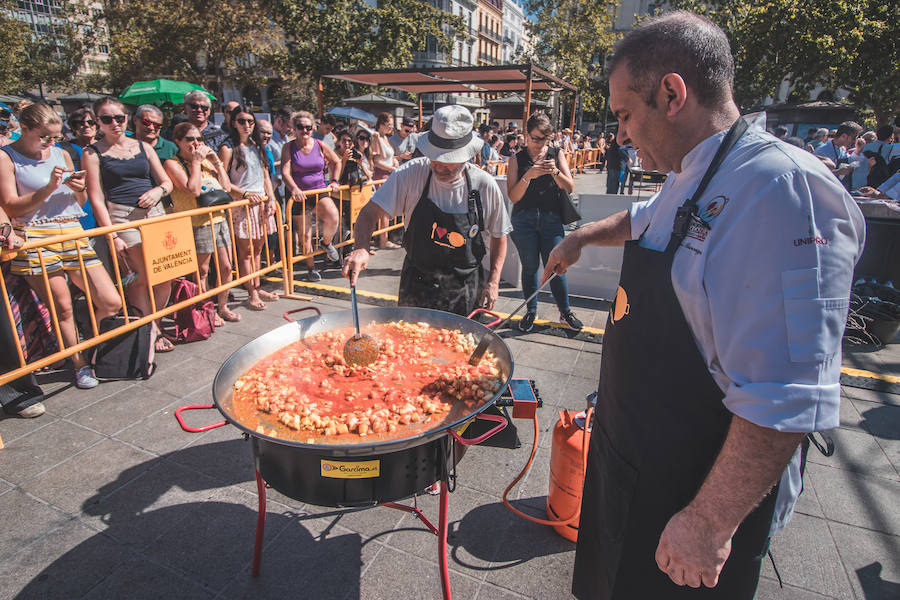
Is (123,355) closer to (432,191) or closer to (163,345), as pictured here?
(163,345)

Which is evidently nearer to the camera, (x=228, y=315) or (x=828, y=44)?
(x=228, y=315)

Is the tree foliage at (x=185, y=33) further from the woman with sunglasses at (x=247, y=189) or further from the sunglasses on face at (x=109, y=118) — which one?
the sunglasses on face at (x=109, y=118)

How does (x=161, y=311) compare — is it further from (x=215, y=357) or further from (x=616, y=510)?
(x=616, y=510)

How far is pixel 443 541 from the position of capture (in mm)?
2264

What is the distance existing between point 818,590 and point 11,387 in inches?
219

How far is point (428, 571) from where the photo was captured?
102 inches

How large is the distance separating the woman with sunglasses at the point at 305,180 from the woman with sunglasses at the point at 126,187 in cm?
206

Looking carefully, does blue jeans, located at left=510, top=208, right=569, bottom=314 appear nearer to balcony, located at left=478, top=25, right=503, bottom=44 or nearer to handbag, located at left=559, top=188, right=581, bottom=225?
handbag, located at left=559, top=188, right=581, bottom=225

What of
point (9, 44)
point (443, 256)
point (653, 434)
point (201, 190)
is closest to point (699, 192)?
point (653, 434)

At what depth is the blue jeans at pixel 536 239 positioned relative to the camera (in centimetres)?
535

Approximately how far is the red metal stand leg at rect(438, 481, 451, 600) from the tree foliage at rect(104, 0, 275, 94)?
85.8 ft

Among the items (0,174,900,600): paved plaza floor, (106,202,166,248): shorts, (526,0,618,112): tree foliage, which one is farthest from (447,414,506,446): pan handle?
(526,0,618,112): tree foliage

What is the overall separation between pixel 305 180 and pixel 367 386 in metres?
5.55

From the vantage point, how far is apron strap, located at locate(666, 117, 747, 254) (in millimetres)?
1290
